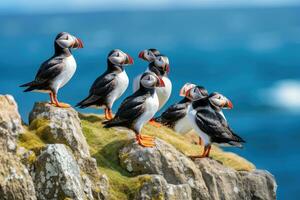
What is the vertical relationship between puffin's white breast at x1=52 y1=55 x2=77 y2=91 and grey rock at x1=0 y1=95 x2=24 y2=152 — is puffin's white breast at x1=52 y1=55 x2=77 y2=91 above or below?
above

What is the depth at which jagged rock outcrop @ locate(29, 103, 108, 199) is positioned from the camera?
69.4 feet

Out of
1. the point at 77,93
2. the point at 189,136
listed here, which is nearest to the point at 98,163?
the point at 189,136

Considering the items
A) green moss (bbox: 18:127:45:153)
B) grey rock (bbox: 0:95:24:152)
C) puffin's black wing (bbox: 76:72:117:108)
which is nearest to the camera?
grey rock (bbox: 0:95:24:152)

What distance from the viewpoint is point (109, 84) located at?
2491 cm

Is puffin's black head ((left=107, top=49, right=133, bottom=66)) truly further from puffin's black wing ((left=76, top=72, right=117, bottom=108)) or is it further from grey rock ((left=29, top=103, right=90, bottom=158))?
grey rock ((left=29, top=103, right=90, bottom=158))

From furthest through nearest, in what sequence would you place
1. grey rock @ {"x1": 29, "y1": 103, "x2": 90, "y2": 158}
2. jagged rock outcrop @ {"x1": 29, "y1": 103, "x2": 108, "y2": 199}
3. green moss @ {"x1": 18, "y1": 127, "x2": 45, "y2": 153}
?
grey rock @ {"x1": 29, "y1": 103, "x2": 90, "y2": 158} → jagged rock outcrop @ {"x1": 29, "y1": 103, "x2": 108, "y2": 199} → green moss @ {"x1": 18, "y1": 127, "x2": 45, "y2": 153}

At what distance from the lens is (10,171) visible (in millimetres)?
19672

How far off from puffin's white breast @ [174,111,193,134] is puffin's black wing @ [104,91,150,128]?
198 inches

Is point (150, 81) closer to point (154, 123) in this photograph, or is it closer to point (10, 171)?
point (154, 123)

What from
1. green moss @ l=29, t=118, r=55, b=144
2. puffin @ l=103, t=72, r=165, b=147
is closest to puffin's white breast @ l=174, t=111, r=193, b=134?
puffin @ l=103, t=72, r=165, b=147

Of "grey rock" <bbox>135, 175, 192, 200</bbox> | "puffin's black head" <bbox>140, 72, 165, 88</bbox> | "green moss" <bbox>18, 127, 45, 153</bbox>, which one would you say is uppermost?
"puffin's black head" <bbox>140, 72, 165, 88</bbox>

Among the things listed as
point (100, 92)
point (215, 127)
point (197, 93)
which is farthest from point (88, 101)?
point (215, 127)

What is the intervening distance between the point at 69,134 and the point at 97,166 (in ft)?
3.42

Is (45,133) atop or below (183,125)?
below
